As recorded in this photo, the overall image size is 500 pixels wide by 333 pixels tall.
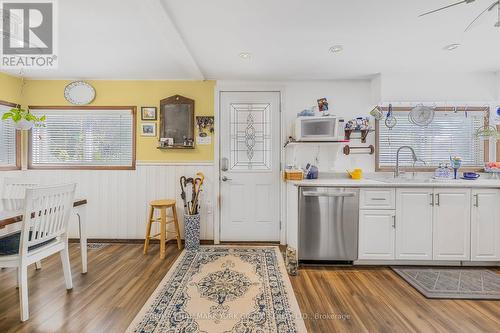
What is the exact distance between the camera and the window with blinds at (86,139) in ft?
11.0

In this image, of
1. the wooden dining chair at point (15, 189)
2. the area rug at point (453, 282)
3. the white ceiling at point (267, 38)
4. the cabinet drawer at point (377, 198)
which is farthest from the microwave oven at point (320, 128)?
the wooden dining chair at point (15, 189)

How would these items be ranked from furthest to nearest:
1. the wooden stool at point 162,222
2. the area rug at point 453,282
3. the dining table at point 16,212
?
the wooden stool at point 162,222 → the area rug at point 453,282 → the dining table at point 16,212

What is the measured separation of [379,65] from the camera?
2.83 metres

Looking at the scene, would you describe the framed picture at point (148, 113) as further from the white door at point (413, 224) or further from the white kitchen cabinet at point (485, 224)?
the white kitchen cabinet at point (485, 224)

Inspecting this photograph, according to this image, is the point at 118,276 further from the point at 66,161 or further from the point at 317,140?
the point at 317,140

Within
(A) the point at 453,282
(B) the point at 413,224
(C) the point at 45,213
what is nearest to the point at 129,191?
(C) the point at 45,213

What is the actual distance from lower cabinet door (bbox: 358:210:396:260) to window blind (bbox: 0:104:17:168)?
4544 mm

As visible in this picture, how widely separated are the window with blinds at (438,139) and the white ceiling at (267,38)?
0.66 m

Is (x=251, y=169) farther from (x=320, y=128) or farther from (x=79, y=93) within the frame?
(x=79, y=93)

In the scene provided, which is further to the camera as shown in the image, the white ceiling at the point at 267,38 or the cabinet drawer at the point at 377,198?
the cabinet drawer at the point at 377,198

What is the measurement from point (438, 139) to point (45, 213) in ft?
14.8

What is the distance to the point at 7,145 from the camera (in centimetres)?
318

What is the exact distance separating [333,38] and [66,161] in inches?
148

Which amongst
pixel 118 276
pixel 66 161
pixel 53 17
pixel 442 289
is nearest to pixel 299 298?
pixel 442 289
